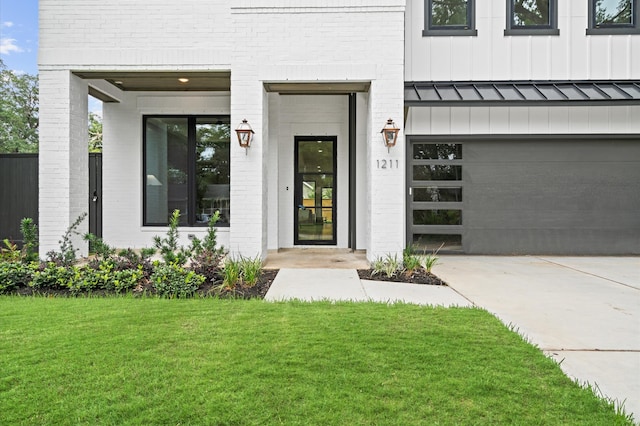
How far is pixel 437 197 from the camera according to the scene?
7.63 m

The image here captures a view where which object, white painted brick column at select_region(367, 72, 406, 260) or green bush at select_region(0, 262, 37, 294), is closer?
green bush at select_region(0, 262, 37, 294)

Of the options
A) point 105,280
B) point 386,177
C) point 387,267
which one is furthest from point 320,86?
point 105,280

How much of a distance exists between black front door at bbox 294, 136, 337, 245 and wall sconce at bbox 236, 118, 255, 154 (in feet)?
7.79

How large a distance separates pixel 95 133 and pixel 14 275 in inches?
Result: 989

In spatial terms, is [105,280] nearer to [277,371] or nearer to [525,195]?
[277,371]

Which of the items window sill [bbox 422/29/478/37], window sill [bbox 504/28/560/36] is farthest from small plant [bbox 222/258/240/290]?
window sill [bbox 504/28/560/36]

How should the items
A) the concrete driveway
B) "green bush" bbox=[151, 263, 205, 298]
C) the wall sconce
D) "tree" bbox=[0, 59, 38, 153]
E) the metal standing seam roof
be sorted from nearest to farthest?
the concrete driveway
"green bush" bbox=[151, 263, 205, 298]
the wall sconce
the metal standing seam roof
"tree" bbox=[0, 59, 38, 153]

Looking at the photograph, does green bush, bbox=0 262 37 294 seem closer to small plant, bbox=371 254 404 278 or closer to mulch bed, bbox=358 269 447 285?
mulch bed, bbox=358 269 447 285

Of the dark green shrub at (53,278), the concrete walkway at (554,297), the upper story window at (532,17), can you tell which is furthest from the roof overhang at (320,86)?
the dark green shrub at (53,278)

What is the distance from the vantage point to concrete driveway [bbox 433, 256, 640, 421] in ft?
8.27

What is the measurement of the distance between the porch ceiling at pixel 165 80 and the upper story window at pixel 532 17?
5979 millimetres

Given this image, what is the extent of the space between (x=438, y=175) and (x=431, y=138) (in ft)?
2.60

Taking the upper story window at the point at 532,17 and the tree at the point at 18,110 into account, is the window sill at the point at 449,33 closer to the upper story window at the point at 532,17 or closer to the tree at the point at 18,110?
the upper story window at the point at 532,17

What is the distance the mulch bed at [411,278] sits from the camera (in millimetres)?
5016
